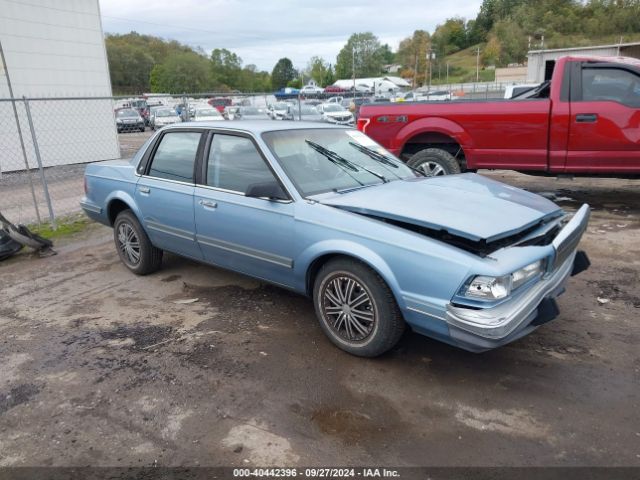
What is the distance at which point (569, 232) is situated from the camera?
3.35 m

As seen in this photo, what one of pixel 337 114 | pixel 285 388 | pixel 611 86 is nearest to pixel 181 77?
pixel 337 114

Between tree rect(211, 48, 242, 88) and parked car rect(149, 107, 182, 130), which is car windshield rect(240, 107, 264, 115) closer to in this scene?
parked car rect(149, 107, 182, 130)

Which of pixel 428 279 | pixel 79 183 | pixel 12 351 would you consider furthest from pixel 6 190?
pixel 428 279

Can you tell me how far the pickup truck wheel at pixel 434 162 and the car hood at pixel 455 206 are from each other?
130 inches

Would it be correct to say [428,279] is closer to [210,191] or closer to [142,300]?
[210,191]

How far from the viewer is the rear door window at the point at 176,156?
4566mm

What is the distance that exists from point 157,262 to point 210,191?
4.93ft

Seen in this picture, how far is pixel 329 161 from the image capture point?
419cm

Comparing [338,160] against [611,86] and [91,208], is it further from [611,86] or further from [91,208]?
[611,86]

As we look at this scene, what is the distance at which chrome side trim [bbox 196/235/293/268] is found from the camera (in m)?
3.79

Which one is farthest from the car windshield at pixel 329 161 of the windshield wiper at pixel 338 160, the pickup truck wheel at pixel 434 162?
the pickup truck wheel at pixel 434 162

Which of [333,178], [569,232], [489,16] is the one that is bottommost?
[569,232]

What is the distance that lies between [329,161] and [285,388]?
1.91 meters

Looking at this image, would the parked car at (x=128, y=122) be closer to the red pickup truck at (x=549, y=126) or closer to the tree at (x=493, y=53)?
the red pickup truck at (x=549, y=126)
